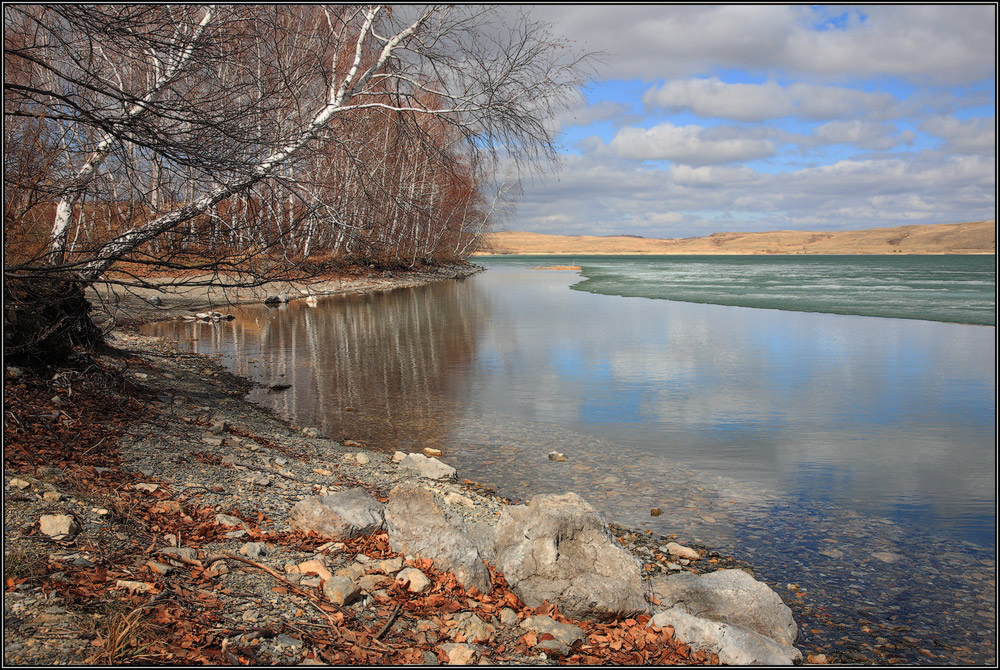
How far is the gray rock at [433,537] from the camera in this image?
404 centimetres

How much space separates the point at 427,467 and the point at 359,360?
7.55 metres

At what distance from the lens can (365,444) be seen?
26.0ft

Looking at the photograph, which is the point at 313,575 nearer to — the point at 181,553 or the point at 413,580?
the point at 413,580

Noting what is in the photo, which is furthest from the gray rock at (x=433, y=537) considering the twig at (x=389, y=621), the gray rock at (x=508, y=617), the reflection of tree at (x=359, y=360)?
the reflection of tree at (x=359, y=360)

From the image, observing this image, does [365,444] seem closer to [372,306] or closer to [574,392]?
[574,392]

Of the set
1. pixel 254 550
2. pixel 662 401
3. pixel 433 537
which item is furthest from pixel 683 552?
pixel 662 401

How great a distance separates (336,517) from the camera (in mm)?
4477

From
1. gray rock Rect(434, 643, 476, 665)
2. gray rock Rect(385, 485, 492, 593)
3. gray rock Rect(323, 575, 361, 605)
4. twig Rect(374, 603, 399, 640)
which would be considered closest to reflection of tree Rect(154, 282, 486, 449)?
gray rock Rect(385, 485, 492, 593)

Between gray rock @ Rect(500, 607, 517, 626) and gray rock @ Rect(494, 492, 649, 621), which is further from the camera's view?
gray rock @ Rect(494, 492, 649, 621)

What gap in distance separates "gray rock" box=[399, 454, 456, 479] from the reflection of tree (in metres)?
1.17

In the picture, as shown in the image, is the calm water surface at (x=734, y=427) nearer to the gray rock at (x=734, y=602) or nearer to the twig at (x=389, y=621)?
the gray rock at (x=734, y=602)

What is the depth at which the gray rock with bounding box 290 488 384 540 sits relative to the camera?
442 cm

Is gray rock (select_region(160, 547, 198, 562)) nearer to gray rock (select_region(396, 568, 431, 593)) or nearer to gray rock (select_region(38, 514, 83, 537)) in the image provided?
gray rock (select_region(38, 514, 83, 537))

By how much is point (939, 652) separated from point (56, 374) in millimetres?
7217
